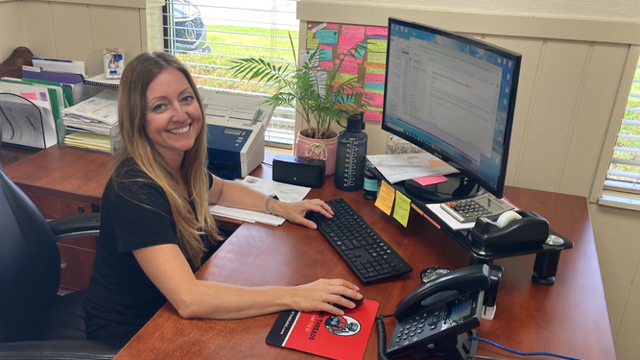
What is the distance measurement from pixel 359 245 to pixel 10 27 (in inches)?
77.6

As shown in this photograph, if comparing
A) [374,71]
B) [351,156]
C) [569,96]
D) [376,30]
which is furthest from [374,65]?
[569,96]

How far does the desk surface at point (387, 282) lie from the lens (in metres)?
1.00

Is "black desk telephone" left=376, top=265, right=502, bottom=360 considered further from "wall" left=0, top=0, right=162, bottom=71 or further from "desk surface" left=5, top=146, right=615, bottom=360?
"wall" left=0, top=0, right=162, bottom=71

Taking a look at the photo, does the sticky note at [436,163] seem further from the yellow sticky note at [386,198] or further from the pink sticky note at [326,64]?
the pink sticky note at [326,64]

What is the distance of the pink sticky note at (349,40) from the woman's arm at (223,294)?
1100 mm

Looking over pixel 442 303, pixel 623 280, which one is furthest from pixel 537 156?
pixel 442 303

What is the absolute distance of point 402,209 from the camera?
4.72 feet

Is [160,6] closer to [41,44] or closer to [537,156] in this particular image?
[41,44]

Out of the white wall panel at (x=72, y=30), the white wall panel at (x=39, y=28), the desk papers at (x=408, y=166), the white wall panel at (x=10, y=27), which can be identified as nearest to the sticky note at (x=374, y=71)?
the desk papers at (x=408, y=166)

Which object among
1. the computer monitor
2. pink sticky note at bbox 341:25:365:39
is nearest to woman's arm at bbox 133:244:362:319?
the computer monitor

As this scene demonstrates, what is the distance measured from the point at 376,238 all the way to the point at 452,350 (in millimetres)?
472

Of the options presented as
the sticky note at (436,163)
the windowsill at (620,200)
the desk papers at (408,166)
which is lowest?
the windowsill at (620,200)

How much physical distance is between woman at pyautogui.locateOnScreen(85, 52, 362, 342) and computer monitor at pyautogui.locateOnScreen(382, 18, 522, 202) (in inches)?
15.7

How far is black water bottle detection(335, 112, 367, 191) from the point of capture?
1719 mm
